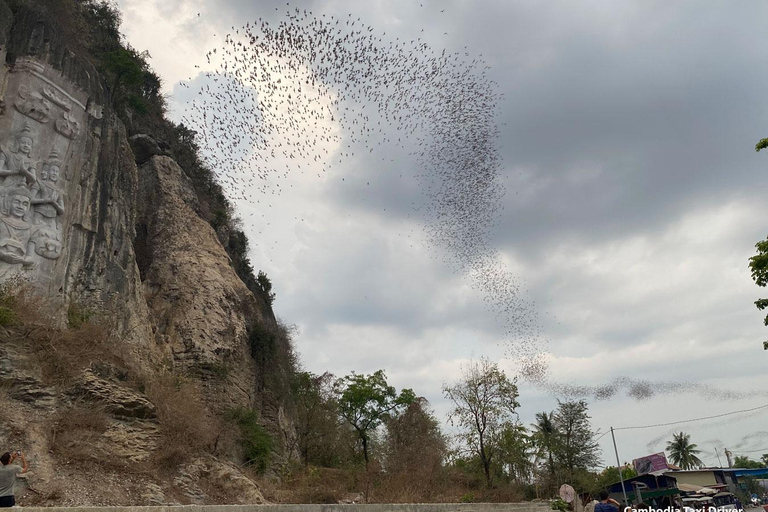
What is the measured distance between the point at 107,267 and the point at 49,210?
276cm

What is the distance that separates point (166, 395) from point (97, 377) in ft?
7.54

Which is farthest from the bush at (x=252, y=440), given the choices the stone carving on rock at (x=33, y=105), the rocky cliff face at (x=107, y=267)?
the stone carving on rock at (x=33, y=105)

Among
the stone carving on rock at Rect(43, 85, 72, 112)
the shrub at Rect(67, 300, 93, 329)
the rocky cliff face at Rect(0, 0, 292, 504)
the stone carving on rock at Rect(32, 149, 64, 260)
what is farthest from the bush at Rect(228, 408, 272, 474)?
the stone carving on rock at Rect(43, 85, 72, 112)

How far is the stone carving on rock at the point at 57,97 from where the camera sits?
63.1 ft

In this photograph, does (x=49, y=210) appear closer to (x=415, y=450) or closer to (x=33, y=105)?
(x=33, y=105)

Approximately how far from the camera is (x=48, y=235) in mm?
17719

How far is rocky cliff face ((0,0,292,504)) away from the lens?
513 inches

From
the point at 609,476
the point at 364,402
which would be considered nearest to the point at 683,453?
the point at 609,476

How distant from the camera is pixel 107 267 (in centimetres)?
1972

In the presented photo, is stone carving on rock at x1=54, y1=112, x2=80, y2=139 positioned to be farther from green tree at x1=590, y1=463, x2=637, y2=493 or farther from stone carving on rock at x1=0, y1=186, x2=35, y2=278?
green tree at x1=590, y1=463, x2=637, y2=493

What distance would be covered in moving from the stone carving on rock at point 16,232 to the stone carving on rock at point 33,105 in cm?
294

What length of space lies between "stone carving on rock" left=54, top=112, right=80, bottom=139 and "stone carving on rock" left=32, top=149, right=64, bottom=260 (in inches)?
35.6

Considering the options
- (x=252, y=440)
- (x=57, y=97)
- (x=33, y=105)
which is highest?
(x=57, y=97)

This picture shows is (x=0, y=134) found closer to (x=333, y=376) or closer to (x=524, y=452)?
(x=333, y=376)
